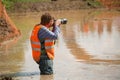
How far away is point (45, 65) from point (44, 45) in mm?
445

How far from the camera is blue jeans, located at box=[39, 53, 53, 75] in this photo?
9305 millimetres

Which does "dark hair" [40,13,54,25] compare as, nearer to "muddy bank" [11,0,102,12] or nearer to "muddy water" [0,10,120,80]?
"muddy water" [0,10,120,80]

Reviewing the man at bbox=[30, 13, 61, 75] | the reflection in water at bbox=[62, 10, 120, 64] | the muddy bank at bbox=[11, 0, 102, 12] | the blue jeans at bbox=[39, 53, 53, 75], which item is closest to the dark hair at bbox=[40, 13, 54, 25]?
the man at bbox=[30, 13, 61, 75]

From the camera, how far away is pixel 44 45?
9.41 metres

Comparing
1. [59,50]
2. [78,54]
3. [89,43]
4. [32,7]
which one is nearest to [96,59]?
[78,54]

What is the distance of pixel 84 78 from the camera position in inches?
347

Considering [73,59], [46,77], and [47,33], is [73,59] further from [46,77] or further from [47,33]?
[46,77]

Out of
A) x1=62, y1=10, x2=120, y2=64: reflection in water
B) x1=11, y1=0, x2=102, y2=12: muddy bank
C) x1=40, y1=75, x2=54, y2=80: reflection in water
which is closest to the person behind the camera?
x1=40, y1=75, x2=54, y2=80: reflection in water

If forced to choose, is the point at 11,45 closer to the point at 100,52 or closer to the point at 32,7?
the point at 100,52

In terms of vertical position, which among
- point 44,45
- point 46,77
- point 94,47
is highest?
point 44,45

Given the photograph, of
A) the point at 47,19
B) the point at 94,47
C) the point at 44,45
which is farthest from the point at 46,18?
the point at 94,47

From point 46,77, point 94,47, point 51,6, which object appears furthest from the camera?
point 51,6

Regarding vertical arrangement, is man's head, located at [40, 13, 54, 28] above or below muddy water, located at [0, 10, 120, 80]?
above

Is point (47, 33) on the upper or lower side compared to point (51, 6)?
upper
